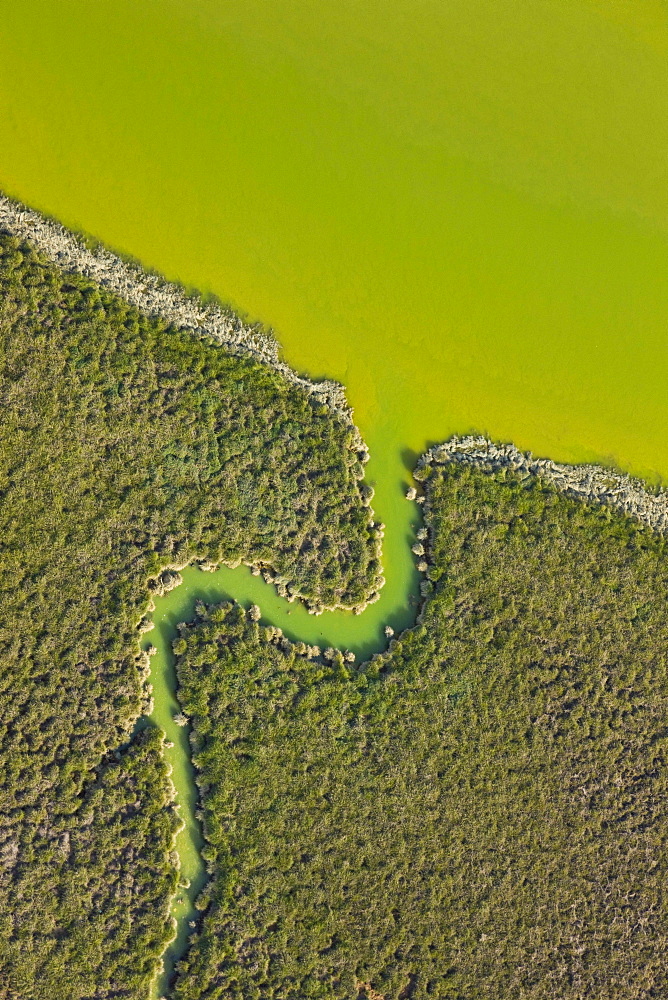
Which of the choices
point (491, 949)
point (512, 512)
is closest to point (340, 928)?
point (491, 949)

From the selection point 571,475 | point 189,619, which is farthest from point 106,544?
point 571,475

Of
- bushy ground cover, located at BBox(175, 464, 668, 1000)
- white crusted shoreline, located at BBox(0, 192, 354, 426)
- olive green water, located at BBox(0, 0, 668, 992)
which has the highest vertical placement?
olive green water, located at BBox(0, 0, 668, 992)

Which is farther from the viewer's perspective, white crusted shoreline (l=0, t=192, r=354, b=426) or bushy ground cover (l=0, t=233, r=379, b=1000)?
white crusted shoreline (l=0, t=192, r=354, b=426)

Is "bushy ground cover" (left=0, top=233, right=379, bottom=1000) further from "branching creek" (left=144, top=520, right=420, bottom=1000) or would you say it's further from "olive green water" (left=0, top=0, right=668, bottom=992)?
"olive green water" (left=0, top=0, right=668, bottom=992)

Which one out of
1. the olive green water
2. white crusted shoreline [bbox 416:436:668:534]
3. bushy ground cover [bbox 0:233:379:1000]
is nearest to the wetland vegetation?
bushy ground cover [bbox 0:233:379:1000]

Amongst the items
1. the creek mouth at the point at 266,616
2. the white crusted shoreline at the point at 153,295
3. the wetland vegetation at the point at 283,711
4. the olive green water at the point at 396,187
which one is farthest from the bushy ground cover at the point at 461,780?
the white crusted shoreline at the point at 153,295

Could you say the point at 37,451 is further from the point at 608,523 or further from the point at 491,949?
the point at 491,949
